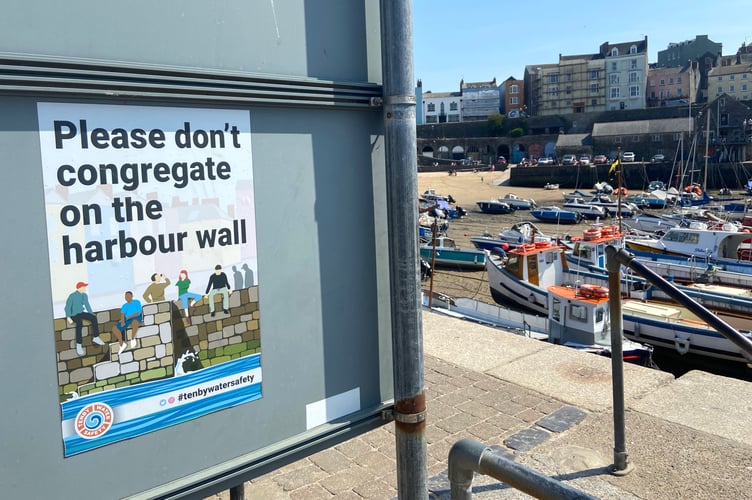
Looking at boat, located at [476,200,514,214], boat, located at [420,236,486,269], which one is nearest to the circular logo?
boat, located at [420,236,486,269]

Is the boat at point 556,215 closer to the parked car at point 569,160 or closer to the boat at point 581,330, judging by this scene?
the parked car at point 569,160

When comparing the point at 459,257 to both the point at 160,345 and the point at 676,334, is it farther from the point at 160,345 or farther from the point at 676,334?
the point at 160,345

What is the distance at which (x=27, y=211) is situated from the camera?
198 cm

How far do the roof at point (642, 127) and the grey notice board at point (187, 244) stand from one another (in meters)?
81.3

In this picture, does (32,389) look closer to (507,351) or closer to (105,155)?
(105,155)

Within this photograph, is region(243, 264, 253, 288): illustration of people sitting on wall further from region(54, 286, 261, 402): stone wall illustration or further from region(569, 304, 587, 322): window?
region(569, 304, 587, 322): window

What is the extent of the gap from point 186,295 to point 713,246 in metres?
27.4

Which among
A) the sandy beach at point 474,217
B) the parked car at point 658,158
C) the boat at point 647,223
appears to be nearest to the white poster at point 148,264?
the sandy beach at point 474,217

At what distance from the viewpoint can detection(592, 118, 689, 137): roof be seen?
7650 centimetres

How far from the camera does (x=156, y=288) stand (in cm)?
226

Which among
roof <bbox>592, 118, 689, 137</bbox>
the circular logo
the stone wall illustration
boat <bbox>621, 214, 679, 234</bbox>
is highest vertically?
roof <bbox>592, 118, 689, 137</bbox>

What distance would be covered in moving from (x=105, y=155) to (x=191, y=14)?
0.61m

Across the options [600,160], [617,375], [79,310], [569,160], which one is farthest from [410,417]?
[569,160]

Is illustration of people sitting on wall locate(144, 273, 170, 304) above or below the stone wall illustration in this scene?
above
